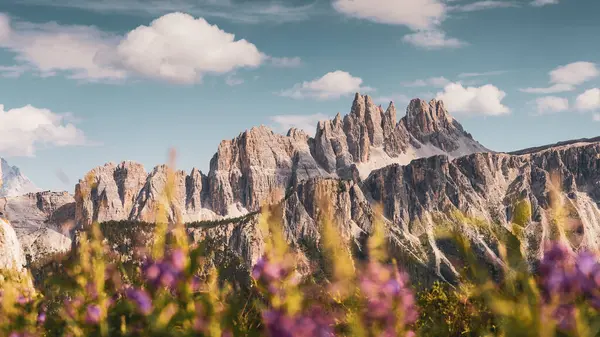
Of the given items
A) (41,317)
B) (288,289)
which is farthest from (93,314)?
(41,317)

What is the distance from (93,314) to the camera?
390cm

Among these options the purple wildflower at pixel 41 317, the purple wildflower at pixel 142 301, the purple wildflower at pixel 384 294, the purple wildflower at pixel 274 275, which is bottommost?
the purple wildflower at pixel 41 317

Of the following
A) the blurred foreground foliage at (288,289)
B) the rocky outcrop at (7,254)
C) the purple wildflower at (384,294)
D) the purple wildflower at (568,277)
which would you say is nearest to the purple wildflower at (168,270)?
the blurred foreground foliage at (288,289)

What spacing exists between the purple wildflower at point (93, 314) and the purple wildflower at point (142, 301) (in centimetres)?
29

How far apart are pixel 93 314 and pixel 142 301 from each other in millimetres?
410

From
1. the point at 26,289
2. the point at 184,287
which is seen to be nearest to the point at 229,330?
the point at 184,287

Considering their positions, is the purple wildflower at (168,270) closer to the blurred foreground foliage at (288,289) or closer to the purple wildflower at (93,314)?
the blurred foreground foliage at (288,289)

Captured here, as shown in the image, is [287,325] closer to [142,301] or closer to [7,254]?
[142,301]

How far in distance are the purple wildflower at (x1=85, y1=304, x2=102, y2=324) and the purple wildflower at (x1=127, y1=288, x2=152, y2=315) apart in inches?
11.3

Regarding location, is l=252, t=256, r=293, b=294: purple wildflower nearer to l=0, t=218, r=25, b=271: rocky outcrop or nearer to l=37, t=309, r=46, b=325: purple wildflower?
l=37, t=309, r=46, b=325: purple wildflower

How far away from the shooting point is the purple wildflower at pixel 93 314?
12.6 feet

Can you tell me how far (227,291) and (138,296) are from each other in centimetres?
67

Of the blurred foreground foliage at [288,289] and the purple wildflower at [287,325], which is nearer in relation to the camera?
the blurred foreground foliage at [288,289]

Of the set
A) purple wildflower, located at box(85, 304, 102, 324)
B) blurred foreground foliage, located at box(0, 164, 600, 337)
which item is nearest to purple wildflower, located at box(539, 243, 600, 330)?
blurred foreground foliage, located at box(0, 164, 600, 337)
